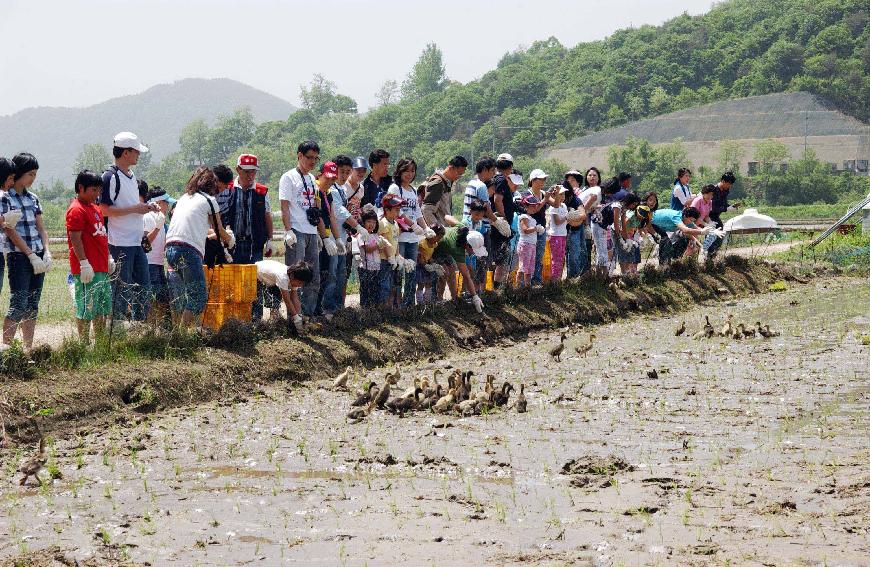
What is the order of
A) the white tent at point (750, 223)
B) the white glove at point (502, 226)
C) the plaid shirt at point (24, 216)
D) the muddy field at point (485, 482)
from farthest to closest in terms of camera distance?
the white tent at point (750, 223) → the white glove at point (502, 226) → the plaid shirt at point (24, 216) → the muddy field at point (485, 482)

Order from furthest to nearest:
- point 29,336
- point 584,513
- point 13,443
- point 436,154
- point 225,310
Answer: point 436,154 < point 225,310 < point 29,336 < point 13,443 < point 584,513

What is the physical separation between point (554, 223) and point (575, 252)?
0.77 m

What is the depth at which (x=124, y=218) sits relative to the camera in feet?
36.4

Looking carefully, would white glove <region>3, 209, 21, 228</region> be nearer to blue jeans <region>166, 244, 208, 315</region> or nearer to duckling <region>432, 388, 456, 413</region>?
blue jeans <region>166, 244, 208, 315</region>

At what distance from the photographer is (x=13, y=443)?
879cm

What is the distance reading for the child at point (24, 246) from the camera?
1027cm

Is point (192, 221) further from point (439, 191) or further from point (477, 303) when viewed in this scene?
point (477, 303)

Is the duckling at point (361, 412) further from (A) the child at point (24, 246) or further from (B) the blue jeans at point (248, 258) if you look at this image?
(A) the child at point (24, 246)

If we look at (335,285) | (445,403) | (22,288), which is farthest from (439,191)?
(22,288)

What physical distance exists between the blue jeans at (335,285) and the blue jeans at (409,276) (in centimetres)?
79

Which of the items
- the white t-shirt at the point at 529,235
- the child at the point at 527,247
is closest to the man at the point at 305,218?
the white t-shirt at the point at 529,235

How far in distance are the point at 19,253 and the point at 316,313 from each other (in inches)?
144

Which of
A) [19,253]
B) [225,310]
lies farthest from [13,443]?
[225,310]

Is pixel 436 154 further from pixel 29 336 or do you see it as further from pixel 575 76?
pixel 29 336
